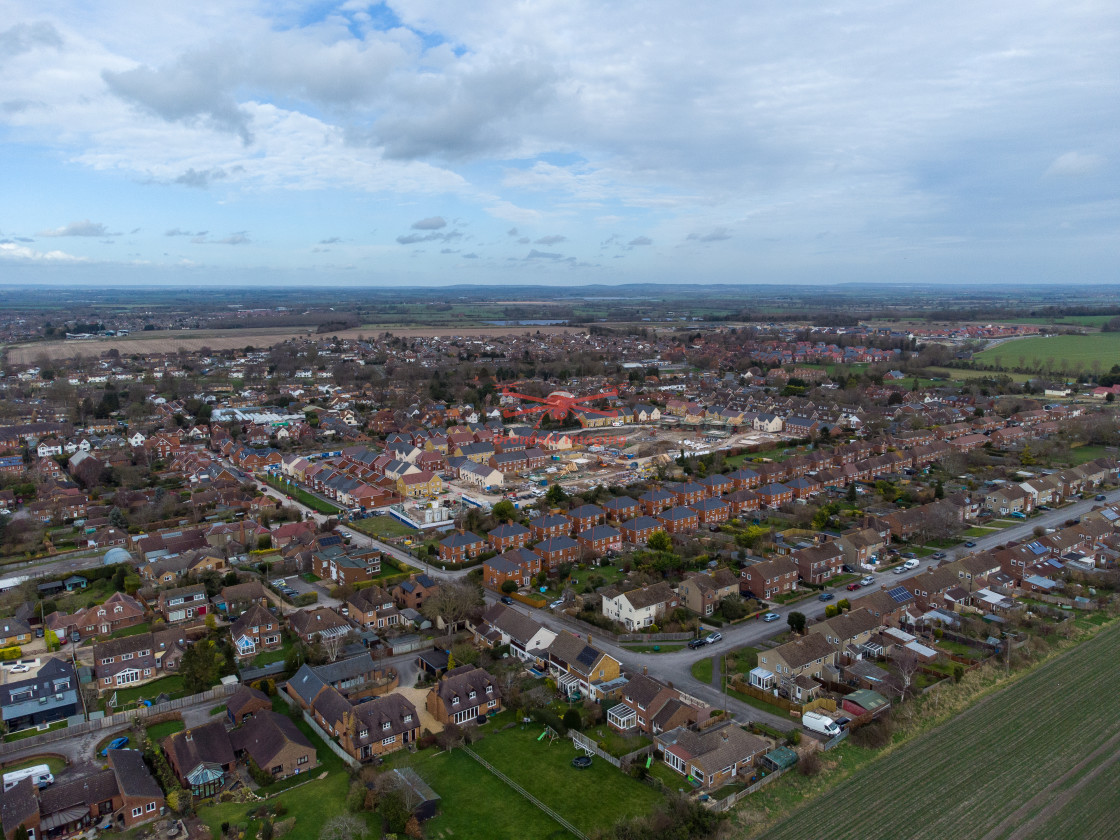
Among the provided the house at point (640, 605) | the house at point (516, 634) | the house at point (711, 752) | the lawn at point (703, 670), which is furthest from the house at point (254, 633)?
the lawn at point (703, 670)

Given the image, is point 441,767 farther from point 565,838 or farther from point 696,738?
point 696,738

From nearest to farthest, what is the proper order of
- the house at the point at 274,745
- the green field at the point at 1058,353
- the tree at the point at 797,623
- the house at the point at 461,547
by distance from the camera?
the house at the point at 274,745, the tree at the point at 797,623, the house at the point at 461,547, the green field at the point at 1058,353

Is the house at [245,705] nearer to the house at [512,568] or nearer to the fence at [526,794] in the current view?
the fence at [526,794]

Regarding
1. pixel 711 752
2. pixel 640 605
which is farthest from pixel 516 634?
pixel 711 752

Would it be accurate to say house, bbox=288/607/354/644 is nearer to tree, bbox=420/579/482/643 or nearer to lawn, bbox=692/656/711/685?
tree, bbox=420/579/482/643

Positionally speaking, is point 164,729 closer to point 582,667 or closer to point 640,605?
point 582,667
